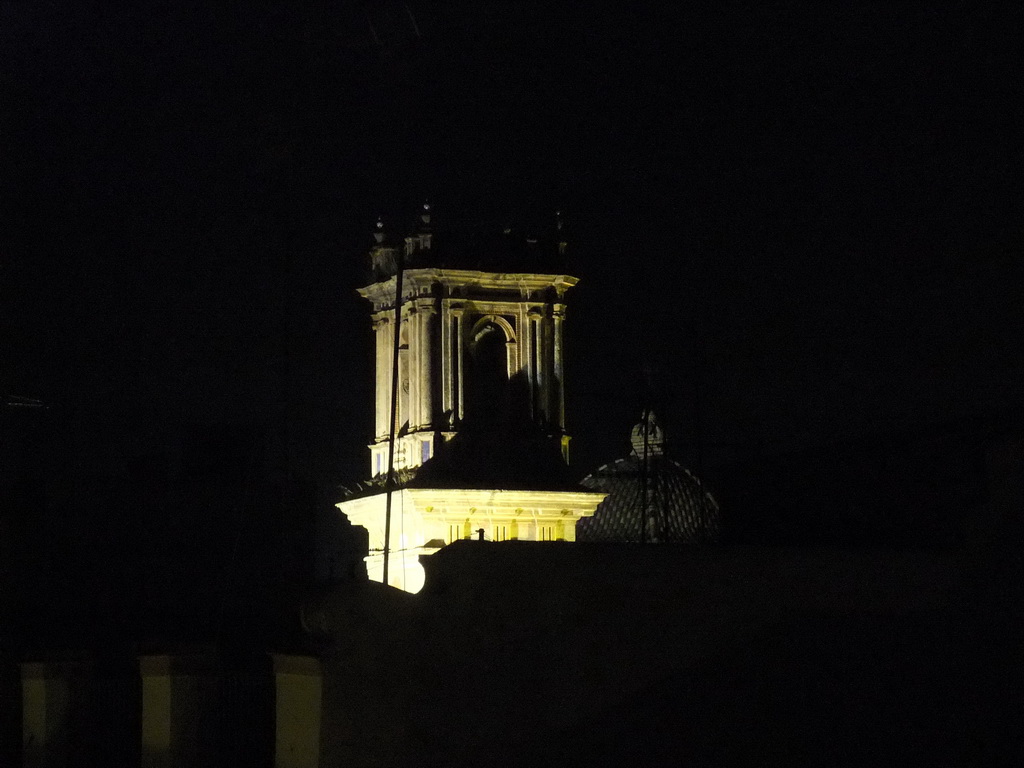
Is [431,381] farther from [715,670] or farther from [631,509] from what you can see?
[715,670]

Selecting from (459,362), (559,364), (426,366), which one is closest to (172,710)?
(426,366)

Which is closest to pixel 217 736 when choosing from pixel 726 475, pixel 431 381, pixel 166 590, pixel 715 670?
pixel 715 670

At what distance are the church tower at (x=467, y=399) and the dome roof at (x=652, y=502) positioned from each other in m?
0.93

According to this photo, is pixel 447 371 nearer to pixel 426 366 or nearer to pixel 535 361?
pixel 426 366

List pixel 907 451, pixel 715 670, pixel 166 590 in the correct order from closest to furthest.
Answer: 1. pixel 715 670
2. pixel 907 451
3. pixel 166 590

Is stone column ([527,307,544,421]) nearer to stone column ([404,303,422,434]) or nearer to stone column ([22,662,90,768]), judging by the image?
stone column ([404,303,422,434])

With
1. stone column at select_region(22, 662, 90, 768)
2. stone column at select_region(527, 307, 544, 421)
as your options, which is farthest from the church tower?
Result: stone column at select_region(22, 662, 90, 768)

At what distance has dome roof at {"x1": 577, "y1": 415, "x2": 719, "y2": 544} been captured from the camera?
27.9m

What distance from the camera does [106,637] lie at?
29438mm

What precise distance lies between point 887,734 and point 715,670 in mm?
2087

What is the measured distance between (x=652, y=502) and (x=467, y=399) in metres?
2.98

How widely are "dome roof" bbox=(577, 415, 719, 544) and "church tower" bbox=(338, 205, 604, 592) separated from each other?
0.93 metres

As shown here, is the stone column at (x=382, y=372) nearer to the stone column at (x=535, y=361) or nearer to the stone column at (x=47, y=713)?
the stone column at (x=535, y=361)

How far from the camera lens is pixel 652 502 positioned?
94.2 ft
